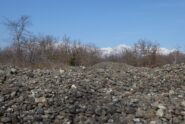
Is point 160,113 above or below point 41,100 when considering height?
below

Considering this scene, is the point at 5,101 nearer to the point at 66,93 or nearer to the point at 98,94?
the point at 66,93

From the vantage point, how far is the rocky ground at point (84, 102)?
19.5 ft

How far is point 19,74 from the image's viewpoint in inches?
362

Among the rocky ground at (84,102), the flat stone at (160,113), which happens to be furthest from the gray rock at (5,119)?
the flat stone at (160,113)

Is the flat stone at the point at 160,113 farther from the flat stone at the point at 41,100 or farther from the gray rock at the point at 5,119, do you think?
the gray rock at the point at 5,119

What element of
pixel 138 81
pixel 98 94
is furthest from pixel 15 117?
pixel 138 81

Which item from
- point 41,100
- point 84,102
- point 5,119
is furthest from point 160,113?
point 5,119

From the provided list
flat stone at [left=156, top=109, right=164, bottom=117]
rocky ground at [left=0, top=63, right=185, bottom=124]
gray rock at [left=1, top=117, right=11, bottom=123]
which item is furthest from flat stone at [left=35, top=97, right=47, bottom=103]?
flat stone at [left=156, top=109, right=164, bottom=117]

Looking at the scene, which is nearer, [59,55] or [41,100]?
[41,100]

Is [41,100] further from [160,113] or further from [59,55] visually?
[59,55]

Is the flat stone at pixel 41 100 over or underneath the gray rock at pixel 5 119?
over

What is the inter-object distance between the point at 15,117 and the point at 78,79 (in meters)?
2.69

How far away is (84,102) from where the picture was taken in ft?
21.6

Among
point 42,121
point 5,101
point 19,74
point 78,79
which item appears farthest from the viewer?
point 19,74
